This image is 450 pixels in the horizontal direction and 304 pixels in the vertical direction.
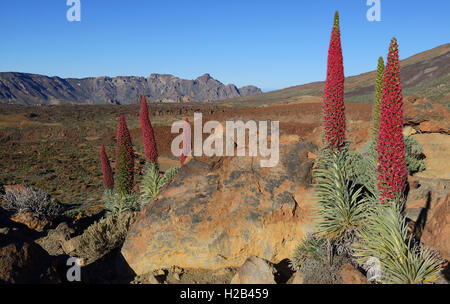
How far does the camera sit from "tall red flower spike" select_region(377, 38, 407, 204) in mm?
3348

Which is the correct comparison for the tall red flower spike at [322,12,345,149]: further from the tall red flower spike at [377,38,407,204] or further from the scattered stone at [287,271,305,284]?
the scattered stone at [287,271,305,284]

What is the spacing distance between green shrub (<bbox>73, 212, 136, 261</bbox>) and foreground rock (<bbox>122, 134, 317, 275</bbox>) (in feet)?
3.71

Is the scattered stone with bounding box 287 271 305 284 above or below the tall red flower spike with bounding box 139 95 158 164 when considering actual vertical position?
below

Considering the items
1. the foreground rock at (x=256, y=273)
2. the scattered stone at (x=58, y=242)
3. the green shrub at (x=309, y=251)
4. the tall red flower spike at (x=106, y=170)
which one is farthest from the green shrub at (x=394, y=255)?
the tall red flower spike at (x=106, y=170)

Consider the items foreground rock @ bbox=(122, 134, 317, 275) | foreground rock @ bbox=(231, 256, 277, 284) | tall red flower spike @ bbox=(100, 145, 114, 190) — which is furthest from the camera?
tall red flower spike @ bbox=(100, 145, 114, 190)

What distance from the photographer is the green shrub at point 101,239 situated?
5.73m

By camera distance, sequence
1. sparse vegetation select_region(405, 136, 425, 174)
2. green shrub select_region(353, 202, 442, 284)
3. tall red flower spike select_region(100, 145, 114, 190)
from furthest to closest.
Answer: sparse vegetation select_region(405, 136, 425, 174) → tall red flower spike select_region(100, 145, 114, 190) → green shrub select_region(353, 202, 442, 284)

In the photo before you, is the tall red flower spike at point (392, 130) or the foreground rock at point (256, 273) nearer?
the tall red flower spike at point (392, 130)

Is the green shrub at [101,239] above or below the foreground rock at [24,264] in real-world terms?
below

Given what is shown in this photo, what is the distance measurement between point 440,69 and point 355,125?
10616 cm

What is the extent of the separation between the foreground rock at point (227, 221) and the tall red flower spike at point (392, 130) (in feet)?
4.99

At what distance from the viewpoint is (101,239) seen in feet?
19.2

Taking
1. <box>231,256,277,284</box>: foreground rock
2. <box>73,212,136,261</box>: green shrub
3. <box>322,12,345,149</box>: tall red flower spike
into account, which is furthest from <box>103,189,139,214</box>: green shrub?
<box>322,12,345,149</box>: tall red flower spike

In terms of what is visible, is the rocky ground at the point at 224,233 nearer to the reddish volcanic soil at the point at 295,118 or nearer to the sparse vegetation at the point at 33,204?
the sparse vegetation at the point at 33,204
